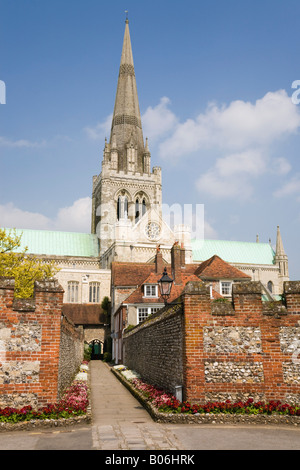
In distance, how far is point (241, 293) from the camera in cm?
1097

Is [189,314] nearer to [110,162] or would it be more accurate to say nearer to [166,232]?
[166,232]

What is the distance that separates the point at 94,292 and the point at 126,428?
170 feet

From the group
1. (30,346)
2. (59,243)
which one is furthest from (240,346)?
(59,243)

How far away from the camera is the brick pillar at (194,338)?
10172 mm

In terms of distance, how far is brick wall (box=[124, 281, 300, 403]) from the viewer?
10.3 meters

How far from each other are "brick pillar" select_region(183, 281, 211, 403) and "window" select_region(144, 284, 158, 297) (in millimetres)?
18948

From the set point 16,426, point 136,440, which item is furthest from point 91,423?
point 136,440

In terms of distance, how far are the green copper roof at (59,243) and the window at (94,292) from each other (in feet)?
41.4

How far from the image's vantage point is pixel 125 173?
75.7 meters

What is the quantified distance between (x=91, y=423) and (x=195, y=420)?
267 cm

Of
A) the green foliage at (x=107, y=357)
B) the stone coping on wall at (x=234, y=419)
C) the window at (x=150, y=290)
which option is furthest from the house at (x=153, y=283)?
the stone coping on wall at (x=234, y=419)

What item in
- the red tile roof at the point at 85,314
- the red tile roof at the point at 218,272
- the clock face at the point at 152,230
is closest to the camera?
the red tile roof at the point at 218,272

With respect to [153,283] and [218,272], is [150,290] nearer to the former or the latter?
[153,283]

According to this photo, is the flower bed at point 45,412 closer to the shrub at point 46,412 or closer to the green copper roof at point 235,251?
the shrub at point 46,412
